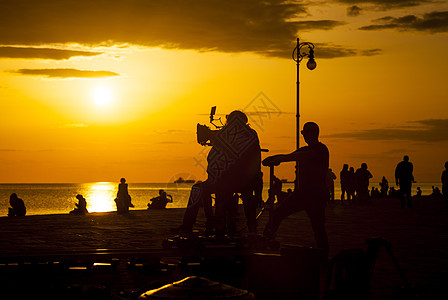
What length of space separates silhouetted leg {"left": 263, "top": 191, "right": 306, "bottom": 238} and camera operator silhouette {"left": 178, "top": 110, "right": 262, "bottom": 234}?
0.72m

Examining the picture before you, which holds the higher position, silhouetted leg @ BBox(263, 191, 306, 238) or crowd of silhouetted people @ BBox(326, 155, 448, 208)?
crowd of silhouetted people @ BBox(326, 155, 448, 208)

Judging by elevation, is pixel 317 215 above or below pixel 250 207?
below

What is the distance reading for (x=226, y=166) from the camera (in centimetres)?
1045

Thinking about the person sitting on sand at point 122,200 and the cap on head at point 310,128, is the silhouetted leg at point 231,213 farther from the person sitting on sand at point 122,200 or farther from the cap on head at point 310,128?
the person sitting on sand at point 122,200

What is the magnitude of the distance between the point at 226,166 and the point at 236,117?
0.72 metres

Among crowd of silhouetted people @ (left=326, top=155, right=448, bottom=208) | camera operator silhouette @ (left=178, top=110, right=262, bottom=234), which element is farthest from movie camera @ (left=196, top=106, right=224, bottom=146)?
crowd of silhouetted people @ (left=326, top=155, right=448, bottom=208)

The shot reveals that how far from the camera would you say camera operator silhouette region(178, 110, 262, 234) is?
10398 mm

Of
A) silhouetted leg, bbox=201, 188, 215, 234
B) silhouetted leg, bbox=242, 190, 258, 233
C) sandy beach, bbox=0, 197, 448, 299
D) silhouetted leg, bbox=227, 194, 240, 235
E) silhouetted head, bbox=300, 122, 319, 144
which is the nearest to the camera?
sandy beach, bbox=0, 197, 448, 299

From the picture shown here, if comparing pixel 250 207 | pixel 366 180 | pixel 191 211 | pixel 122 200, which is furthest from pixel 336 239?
pixel 366 180

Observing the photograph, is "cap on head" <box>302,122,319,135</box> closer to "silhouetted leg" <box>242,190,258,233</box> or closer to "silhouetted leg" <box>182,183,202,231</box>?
"silhouetted leg" <box>242,190,258,233</box>

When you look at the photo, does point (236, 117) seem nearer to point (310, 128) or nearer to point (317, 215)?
point (310, 128)

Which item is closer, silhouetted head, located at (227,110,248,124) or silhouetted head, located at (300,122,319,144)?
silhouetted head, located at (300,122,319,144)

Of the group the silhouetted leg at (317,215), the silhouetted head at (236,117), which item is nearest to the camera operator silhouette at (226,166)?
the silhouetted head at (236,117)

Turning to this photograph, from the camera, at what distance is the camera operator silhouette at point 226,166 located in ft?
34.1
